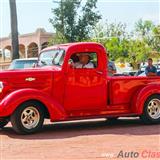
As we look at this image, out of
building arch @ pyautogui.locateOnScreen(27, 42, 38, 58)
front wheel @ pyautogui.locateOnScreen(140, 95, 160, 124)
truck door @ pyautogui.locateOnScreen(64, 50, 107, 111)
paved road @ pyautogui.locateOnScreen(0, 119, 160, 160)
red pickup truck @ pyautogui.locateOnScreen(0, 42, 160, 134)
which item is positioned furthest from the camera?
building arch @ pyautogui.locateOnScreen(27, 42, 38, 58)

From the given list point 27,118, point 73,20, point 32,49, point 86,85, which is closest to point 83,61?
point 86,85

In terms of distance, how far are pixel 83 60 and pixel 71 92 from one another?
0.80 m

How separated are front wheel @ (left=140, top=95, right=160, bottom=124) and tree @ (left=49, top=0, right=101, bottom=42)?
14.5 m

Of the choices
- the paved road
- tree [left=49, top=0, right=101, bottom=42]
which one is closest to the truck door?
the paved road

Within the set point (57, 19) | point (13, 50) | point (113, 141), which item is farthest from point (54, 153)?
point (57, 19)

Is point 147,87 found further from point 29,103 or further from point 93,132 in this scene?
point 29,103

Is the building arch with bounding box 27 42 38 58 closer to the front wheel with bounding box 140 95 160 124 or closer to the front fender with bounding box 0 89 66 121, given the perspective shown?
the front wheel with bounding box 140 95 160 124

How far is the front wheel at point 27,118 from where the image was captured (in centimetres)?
1020

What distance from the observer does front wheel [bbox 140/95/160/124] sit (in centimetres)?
1174

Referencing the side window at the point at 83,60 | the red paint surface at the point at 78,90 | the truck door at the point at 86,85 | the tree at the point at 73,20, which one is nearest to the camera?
the red paint surface at the point at 78,90

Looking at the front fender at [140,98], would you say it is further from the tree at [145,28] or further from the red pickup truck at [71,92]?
the tree at [145,28]

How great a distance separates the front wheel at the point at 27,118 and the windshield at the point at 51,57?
3.99 ft

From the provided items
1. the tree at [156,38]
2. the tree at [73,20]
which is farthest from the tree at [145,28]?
A: the tree at [73,20]

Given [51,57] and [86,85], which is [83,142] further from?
[51,57]
